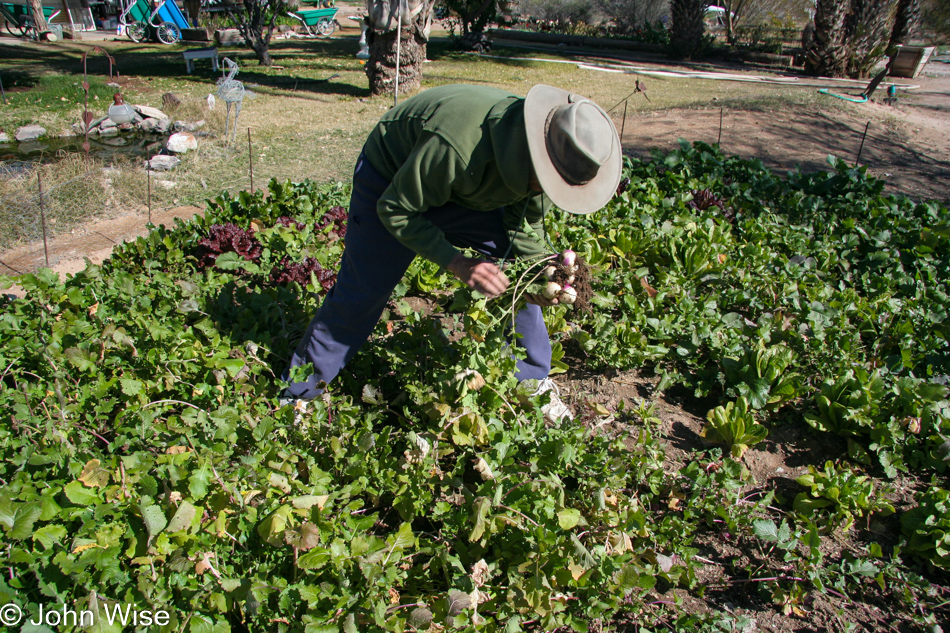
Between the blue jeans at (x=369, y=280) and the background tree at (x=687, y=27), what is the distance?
2000 centimetres

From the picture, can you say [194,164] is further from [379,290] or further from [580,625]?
[580,625]

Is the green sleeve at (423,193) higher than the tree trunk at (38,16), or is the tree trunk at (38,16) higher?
the tree trunk at (38,16)

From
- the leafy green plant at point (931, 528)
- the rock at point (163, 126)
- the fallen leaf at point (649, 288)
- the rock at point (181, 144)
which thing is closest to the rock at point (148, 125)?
the rock at point (163, 126)

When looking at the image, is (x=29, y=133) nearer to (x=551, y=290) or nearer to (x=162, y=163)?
(x=162, y=163)

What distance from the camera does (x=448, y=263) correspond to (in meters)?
2.31

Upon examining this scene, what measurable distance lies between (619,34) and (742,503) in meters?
26.7

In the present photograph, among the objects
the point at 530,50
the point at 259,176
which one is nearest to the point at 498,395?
the point at 259,176

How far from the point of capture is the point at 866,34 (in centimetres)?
1600

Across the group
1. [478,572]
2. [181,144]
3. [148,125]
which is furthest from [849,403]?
[148,125]

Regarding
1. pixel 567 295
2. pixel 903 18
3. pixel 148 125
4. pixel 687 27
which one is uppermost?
pixel 903 18

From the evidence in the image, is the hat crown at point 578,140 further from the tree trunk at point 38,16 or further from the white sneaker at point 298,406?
the tree trunk at point 38,16

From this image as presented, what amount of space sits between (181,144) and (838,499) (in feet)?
22.8

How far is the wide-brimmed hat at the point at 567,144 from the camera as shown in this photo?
203cm

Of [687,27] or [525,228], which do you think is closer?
[525,228]
